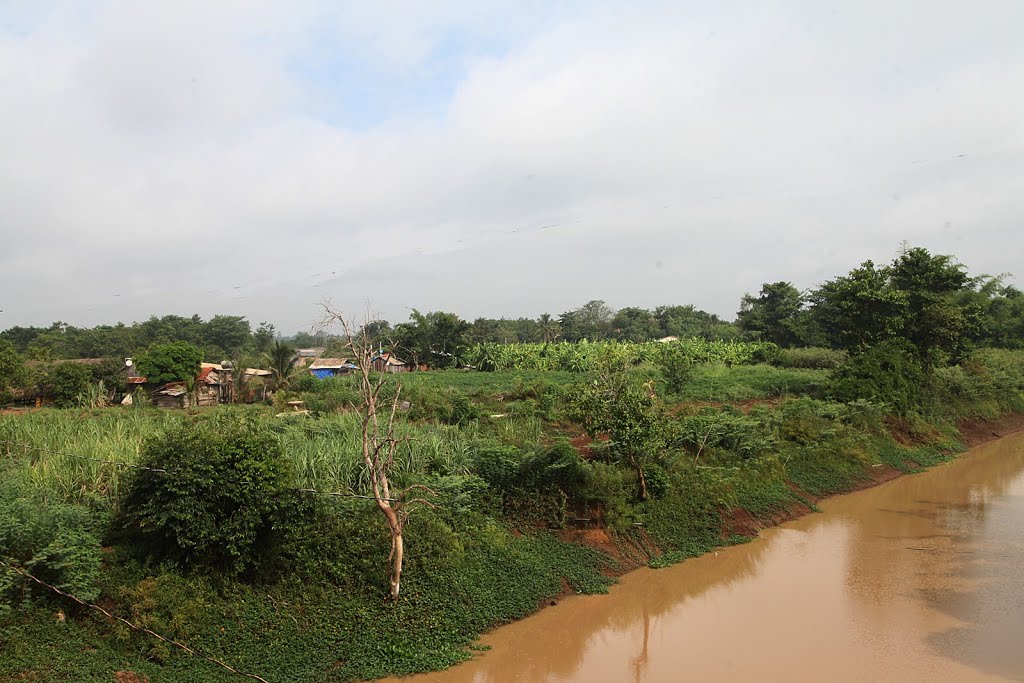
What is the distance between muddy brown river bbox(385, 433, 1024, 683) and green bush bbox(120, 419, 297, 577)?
2.07m

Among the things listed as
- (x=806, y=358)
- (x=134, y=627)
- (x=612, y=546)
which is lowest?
(x=612, y=546)

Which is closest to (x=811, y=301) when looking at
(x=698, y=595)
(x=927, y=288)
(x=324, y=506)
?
(x=927, y=288)

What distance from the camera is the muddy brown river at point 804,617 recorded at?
6301 millimetres

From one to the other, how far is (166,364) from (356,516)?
64.4 ft

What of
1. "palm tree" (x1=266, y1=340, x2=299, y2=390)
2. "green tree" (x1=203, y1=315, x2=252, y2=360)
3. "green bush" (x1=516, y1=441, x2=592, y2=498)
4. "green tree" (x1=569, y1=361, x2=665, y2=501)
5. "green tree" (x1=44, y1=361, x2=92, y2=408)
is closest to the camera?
"green bush" (x1=516, y1=441, x2=592, y2=498)

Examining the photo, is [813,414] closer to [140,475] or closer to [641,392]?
[641,392]

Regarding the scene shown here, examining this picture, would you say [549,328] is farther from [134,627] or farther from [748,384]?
[134,627]

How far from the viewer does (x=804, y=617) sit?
292 inches

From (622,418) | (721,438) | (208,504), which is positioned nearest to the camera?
(208,504)

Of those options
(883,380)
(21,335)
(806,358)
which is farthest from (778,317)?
(21,335)

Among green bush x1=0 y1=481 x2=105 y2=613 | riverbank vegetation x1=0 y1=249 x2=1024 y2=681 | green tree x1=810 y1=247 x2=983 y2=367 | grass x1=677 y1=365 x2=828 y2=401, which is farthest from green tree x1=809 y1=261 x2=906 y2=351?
green bush x1=0 y1=481 x2=105 y2=613

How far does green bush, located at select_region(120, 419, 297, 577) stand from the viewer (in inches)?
244

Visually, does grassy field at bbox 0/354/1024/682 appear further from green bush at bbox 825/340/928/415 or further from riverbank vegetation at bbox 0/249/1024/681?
green bush at bbox 825/340/928/415

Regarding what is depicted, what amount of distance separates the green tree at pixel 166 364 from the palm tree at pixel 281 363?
2.92m
